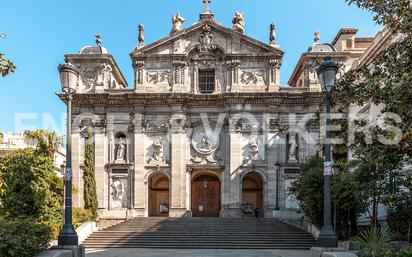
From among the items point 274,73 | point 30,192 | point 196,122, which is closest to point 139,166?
point 196,122

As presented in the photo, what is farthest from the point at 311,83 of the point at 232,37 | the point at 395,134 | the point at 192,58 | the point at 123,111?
the point at 395,134

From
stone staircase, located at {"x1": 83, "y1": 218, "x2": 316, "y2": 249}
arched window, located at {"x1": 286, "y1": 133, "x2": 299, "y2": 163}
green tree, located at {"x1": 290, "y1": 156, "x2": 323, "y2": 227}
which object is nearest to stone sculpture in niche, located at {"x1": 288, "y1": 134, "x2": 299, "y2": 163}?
arched window, located at {"x1": 286, "y1": 133, "x2": 299, "y2": 163}

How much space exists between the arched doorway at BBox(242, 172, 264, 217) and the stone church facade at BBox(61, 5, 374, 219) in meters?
0.39

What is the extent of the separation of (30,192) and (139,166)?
404 inches

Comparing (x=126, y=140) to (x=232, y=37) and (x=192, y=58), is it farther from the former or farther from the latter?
(x=232, y=37)

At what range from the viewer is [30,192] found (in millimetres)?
24766

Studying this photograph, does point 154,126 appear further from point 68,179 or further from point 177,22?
point 68,179

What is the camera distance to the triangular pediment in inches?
1368

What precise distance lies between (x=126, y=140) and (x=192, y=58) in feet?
26.2

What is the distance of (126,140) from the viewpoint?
34.5 meters

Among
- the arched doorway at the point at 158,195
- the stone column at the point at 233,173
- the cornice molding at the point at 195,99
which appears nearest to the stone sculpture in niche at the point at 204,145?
the stone column at the point at 233,173

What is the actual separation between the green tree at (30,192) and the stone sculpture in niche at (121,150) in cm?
890

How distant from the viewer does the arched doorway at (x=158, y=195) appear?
3534 cm

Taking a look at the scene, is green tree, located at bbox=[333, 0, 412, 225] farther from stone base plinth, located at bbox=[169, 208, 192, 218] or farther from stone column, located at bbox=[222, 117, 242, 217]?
stone base plinth, located at bbox=[169, 208, 192, 218]
